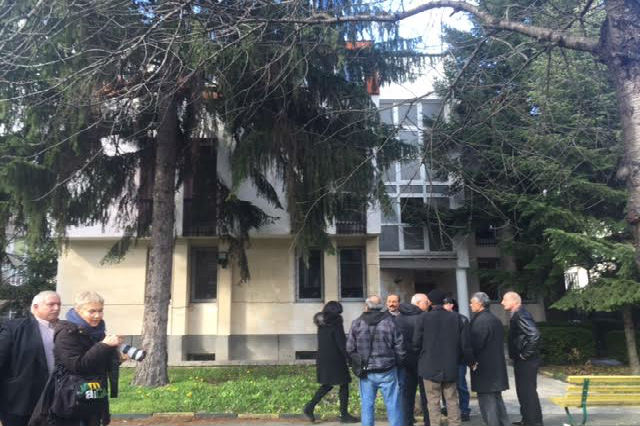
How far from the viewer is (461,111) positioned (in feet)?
25.7

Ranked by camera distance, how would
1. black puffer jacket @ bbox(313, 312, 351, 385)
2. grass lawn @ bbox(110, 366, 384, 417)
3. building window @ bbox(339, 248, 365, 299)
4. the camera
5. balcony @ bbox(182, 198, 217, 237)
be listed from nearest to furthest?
the camera, black puffer jacket @ bbox(313, 312, 351, 385), grass lawn @ bbox(110, 366, 384, 417), balcony @ bbox(182, 198, 217, 237), building window @ bbox(339, 248, 365, 299)

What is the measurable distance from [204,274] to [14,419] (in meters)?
11.9

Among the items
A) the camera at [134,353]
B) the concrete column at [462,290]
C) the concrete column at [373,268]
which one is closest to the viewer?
the camera at [134,353]

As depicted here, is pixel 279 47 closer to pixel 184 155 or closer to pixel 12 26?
pixel 12 26

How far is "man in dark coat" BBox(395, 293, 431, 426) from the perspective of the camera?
6719 millimetres

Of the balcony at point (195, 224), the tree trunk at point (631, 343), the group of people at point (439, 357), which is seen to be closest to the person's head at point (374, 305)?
the group of people at point (439, 357)

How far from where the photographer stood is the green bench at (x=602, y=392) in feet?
22.4

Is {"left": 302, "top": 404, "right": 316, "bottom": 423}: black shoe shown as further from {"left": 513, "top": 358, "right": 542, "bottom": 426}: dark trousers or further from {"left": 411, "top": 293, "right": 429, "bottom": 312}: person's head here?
{"left": 513, "top": 358, "right": 542, "bottom": 426}: dark trousers

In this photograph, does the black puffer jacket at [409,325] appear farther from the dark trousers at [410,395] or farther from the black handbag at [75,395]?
the black handbag at [75,395]

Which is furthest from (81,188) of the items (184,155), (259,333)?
(259,333)

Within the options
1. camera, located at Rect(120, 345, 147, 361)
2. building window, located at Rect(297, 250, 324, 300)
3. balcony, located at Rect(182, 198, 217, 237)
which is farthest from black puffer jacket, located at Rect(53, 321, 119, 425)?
building window, located at Rect(297, 250, 324, 300)

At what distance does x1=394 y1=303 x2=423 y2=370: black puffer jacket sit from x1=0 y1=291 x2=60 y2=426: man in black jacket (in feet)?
13.3

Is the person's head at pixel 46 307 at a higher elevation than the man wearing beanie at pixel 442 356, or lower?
higher

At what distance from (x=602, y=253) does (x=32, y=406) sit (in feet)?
39.0
